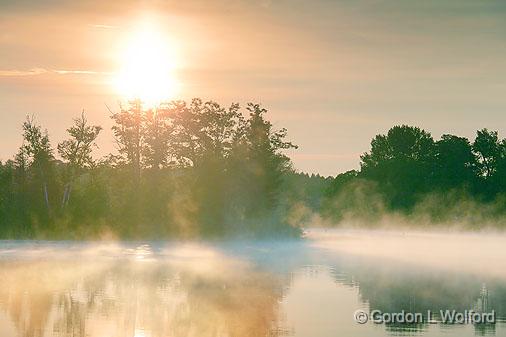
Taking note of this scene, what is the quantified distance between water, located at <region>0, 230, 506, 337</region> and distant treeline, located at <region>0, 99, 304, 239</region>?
2572cm

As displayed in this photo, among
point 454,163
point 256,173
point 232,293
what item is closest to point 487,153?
point 454,163

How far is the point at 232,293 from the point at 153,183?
215 ft

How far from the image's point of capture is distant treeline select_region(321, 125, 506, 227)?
157125 millimetres

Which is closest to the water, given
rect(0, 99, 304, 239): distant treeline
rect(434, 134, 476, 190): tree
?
rect(0, 99, 304, 239): distant treeline

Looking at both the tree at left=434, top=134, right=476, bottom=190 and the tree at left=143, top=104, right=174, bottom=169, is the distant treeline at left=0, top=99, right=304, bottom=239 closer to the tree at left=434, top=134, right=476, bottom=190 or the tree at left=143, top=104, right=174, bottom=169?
the tree at left=143, top=104, right=174, bottom=169

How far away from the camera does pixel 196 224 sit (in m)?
101

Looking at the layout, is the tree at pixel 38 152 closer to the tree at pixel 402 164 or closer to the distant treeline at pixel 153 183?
the distant treeline at pixel 153 183

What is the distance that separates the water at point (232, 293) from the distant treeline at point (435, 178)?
87.0 m

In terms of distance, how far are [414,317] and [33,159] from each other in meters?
72.0

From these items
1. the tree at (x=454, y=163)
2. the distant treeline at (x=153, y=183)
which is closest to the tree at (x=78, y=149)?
the distant treeline at (x=153, y=183)

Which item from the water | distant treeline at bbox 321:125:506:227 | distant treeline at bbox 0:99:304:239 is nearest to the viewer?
the water

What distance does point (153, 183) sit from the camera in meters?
106

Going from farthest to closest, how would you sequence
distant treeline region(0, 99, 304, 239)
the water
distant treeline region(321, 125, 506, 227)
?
distant treeline region(321, 125, 506, 227) → distant treeline region(0, 99, 304, 239) → the water

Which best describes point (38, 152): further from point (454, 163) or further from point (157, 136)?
point (454, 163)
